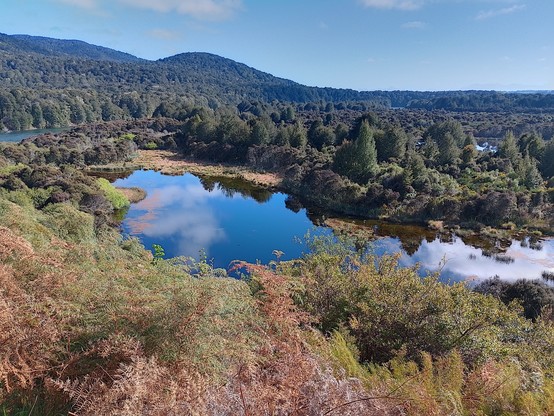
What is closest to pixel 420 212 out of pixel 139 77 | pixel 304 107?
pixel 304 107

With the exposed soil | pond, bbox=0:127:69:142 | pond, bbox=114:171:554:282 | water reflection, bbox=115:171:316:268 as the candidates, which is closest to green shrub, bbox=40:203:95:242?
pond, bbox=114:171:554:282

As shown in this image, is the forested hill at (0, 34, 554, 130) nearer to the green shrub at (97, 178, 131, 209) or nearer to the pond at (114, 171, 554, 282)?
the green shrub at (97, 178, 131, 209)

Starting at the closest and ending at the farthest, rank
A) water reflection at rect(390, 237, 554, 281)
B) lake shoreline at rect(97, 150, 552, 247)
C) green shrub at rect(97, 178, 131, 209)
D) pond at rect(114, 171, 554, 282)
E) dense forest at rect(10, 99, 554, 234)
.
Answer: water reflection at rect(390, 237, 554, 281) → pond at rect(114, 171, 554, 282) → lake shoreline at rect(97, 150, 552, 247) → dense forest at rect(10, 99, 554, 234) → green shrub at rect(97, 178, 131, 209)

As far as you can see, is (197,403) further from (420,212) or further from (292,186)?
(292,186)

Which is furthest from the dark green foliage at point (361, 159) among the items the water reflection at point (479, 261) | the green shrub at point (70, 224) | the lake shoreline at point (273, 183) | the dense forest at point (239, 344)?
the dense forest at point (239, 344)

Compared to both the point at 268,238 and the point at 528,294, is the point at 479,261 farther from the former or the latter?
the point at 268,238
